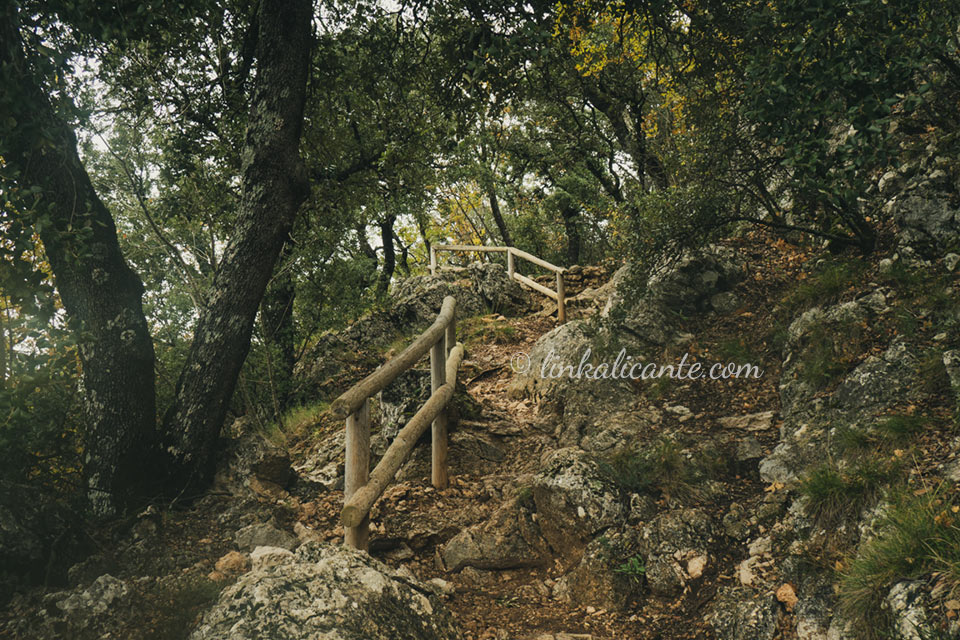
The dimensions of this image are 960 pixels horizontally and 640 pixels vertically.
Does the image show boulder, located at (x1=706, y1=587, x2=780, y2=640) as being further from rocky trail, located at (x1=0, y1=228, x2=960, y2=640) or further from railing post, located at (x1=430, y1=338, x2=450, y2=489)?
railing post, located at (x1=430, y1=338, x2=450, y2=489)

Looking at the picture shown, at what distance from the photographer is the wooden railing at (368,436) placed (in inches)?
155

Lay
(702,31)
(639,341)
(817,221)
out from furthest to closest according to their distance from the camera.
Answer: (639,341) → (817,221) → (702,31)

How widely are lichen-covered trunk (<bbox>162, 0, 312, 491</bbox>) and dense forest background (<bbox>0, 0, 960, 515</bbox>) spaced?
0.02 m

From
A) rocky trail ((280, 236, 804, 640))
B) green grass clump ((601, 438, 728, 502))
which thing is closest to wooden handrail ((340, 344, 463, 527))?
rocky trail ((280, 236, 804, 640))

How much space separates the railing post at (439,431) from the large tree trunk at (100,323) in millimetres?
2430

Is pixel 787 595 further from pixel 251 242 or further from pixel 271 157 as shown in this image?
pixel 271 157

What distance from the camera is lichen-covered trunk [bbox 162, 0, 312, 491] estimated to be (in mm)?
4875

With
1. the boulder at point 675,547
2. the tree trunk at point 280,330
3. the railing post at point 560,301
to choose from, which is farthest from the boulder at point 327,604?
the railing post at point 560,301

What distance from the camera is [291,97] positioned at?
516cm

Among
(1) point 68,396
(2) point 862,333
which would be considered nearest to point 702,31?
(2) point 862,333

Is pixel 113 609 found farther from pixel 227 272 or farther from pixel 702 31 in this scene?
pixel 702 31

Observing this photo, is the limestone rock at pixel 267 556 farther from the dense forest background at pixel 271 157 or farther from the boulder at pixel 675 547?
the boulder at pixel 675 547

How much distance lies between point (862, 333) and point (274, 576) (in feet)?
16.3

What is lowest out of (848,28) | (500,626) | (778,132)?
(500,626)
